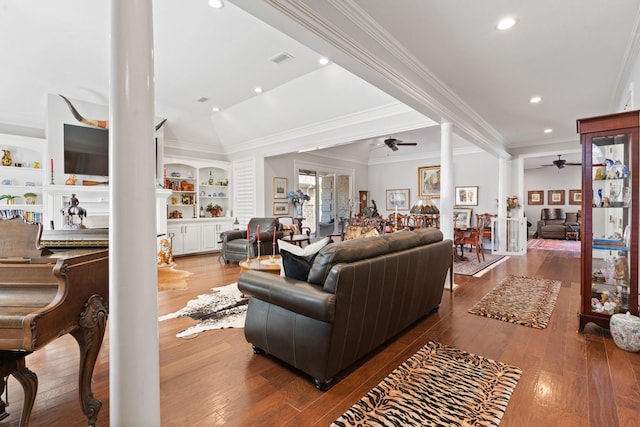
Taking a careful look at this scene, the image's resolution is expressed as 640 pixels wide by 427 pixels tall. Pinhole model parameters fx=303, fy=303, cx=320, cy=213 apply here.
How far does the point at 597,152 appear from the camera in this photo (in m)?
2.93

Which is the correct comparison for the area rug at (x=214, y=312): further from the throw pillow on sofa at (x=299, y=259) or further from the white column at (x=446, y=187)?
the white column at (x=446, y=187)

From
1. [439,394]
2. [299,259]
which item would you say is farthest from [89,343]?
[439,394]

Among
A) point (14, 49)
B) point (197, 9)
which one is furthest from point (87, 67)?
point (197, 9)

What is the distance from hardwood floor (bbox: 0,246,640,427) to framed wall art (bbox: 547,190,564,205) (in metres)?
11.0

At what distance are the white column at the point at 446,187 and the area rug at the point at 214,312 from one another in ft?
9.87

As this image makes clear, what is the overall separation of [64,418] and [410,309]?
2.60 metres

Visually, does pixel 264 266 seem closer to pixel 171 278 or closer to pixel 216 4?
pixel 171 278

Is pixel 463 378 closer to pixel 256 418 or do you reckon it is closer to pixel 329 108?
pixel 256 418

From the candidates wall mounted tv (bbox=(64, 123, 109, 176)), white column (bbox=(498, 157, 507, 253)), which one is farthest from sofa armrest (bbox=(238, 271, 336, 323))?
white column (bbox=(498, 157, 507, 253))

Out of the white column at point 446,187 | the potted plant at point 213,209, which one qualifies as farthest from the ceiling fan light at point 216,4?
the potted plant at point 213,209

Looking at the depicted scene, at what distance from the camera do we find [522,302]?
379 cm

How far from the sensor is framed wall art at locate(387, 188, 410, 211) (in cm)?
984

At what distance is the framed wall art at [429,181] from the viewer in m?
9.12

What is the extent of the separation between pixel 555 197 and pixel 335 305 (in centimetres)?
1370
